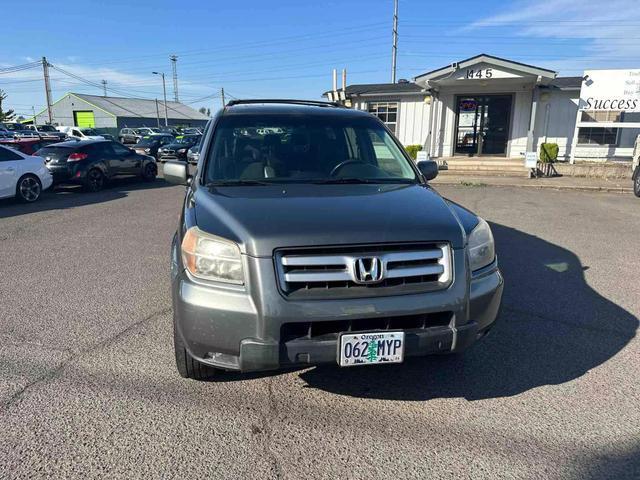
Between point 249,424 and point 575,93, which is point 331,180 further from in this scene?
point 575,93

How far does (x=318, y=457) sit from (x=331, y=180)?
1.97 m

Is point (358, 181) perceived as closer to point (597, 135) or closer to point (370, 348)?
point (370, 348)

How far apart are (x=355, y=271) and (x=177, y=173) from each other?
2.41 meters

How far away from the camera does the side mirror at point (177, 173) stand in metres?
4.16

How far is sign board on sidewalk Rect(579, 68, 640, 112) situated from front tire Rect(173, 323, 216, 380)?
16.5m

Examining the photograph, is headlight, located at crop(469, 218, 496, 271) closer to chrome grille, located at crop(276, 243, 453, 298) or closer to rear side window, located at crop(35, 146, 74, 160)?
chrome grille, located at crop(276, 243, 453, 298)

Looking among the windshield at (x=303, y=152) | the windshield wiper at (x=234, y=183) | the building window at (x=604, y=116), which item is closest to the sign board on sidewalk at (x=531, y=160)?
the building window at (x=604, y=116)

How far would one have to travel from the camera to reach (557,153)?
16.7 meters

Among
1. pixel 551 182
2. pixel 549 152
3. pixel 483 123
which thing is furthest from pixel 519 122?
pixel 551 182

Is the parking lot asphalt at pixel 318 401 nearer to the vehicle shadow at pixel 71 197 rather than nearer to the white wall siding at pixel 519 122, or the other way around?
the vehicle shadow at pixel 71 197

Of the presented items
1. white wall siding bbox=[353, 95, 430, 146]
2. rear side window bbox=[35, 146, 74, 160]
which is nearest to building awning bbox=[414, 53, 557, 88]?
white wall siding bbox=[353, 95, 430, 146]

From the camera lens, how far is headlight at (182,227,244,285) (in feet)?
8.25

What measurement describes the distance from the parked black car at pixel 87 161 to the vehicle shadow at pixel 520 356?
40.2ft

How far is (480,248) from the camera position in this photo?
289cm
